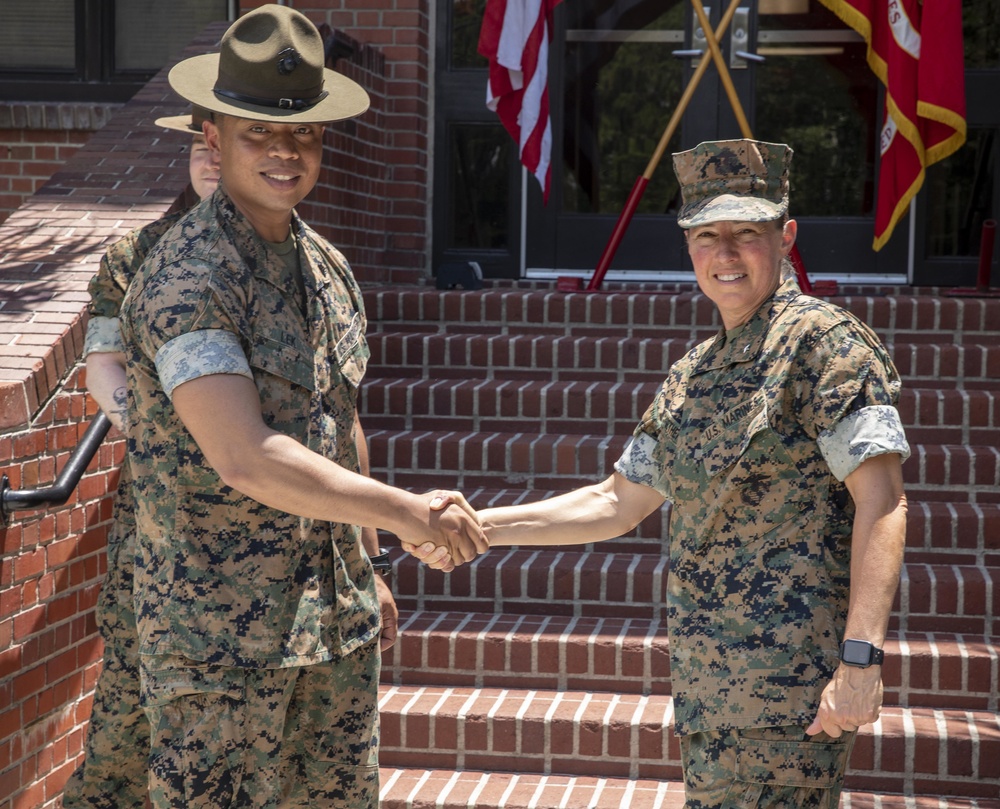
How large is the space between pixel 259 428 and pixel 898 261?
5535 mm

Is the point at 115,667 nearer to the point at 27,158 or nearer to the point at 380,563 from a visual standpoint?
the point at 380,563

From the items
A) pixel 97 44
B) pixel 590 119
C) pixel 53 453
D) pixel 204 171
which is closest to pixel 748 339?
pixel 204 171

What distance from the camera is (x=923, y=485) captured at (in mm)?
5258

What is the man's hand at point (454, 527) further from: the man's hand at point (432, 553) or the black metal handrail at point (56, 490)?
the black metal handrail at point (56, 490)

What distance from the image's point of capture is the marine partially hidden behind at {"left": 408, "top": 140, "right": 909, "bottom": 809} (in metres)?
2.57

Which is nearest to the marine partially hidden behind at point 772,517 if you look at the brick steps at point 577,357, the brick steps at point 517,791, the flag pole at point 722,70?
the brick steps at point 517,791

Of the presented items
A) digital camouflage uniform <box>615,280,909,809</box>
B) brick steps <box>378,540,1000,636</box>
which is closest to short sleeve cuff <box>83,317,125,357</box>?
digital camouflage uniform <box>615,280,909,809</box>

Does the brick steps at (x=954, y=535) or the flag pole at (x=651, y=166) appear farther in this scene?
the flag pole at (x=651, y=166)

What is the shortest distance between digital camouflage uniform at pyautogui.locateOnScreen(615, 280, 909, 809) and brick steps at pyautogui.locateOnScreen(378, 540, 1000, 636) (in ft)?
6.85

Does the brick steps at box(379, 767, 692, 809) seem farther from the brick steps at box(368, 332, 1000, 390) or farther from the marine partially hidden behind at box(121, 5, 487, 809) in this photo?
the brick steps at box(368, 332, 1000, 390)

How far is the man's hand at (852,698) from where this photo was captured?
8.23ft

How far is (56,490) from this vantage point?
3574 mm

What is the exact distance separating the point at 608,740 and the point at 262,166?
2.32 m

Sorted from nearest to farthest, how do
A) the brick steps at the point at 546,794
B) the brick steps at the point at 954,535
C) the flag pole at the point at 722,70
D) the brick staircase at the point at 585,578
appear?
the brick steps at the point at 546,794 → the brick staircase at the point at 585,578 → the brick steps at the point at 954,535 → the flag pole at the point at 722,70
